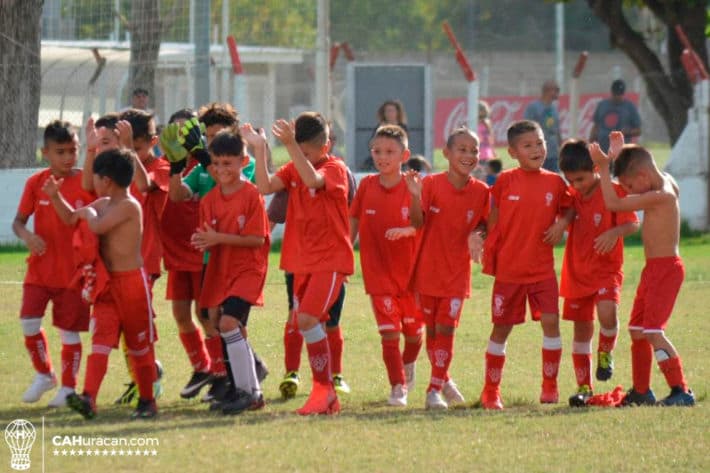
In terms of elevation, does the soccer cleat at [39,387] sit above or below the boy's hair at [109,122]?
below

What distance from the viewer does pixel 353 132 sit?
1972 centimetres

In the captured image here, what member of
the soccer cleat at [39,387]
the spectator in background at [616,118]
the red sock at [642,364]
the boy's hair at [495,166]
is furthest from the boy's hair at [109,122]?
the spectator in background at [616,118]

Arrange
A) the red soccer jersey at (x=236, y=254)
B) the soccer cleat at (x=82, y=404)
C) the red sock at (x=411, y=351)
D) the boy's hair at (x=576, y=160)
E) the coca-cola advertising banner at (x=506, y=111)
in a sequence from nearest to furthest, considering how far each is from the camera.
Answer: the soccer cleat at (x=82, y=404) → the red soccer jersey at (x=236, y=254) → the boy's hair at (x=576, y=160) → the red sock at (x=411, y=351) → the coca-cola advertising banner at (x=506, y=111)

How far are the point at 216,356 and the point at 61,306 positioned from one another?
1.04m

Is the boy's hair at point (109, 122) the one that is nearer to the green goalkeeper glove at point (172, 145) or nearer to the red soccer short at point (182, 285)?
the green goalkeeper glove at point (172, 145)

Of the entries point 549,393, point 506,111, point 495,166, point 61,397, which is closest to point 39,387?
point 61,397

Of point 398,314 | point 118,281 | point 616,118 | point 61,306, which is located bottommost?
point 398,314

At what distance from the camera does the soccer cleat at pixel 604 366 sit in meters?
8.88

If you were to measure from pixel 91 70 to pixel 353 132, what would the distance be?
3991mm

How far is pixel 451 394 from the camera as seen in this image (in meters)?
8.68

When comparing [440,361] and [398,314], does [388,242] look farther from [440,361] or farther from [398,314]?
[440,361]

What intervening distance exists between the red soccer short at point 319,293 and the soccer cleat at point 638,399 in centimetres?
189

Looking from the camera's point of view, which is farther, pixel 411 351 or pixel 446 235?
pixel 411 351

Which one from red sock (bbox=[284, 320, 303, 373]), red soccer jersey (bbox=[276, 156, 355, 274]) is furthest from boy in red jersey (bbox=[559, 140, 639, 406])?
red sock (bbox=[284, 320, 303, 373])
